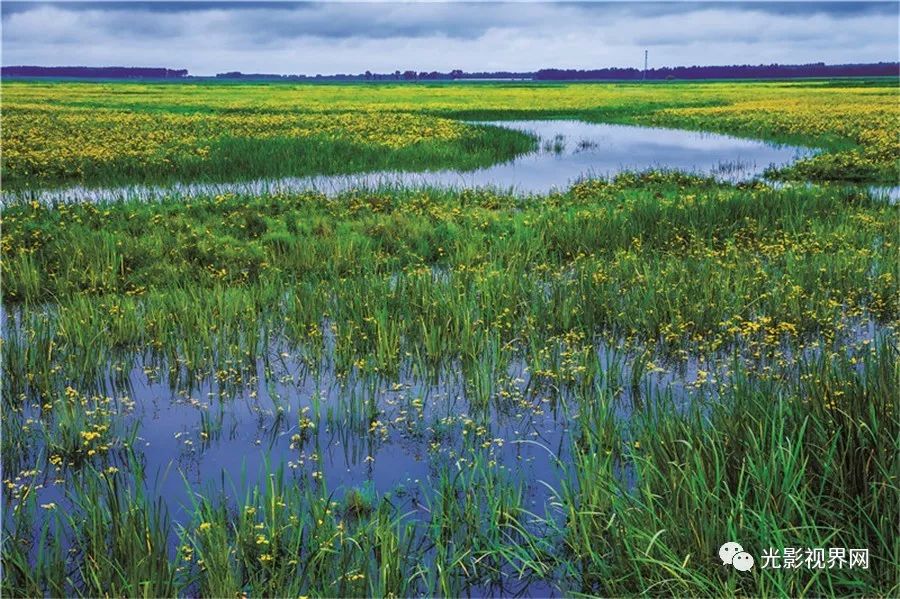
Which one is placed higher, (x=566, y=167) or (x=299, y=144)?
(x=299, y=144)

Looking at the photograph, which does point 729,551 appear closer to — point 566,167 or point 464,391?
point 464,391

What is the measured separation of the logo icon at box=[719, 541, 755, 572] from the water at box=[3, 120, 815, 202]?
16.4 metres

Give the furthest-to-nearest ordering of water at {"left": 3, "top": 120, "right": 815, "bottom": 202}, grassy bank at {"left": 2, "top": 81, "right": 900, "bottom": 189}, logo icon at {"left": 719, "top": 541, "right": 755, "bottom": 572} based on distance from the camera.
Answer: grassy bank at {"left": 2, "top": 81, "right": 900, "bottom": 189} → water at {"left": 3, "top": 120, "right": 815, "bottom": 202} → logo icon at {"left": 719, "top": 541, "right": 755, "bottom": 572}

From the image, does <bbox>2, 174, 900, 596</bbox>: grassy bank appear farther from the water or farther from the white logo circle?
the water

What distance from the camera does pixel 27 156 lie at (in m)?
24.5

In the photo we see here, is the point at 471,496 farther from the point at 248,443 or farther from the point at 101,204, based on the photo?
the point at 101,204

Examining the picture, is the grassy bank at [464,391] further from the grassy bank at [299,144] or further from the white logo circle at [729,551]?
the grassy bank at [299,144]

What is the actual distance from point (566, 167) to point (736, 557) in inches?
1010

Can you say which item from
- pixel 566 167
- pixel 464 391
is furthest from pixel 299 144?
pixel 464 391

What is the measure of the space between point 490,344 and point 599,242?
612 cm

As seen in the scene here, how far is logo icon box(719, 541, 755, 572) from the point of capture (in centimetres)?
428

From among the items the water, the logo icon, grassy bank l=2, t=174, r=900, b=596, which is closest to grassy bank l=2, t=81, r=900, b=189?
the water

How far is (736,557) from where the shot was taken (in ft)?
14.1

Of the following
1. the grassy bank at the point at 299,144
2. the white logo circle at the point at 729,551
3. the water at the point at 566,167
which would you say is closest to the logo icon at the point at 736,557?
the white logo circle at the point at 729,551
